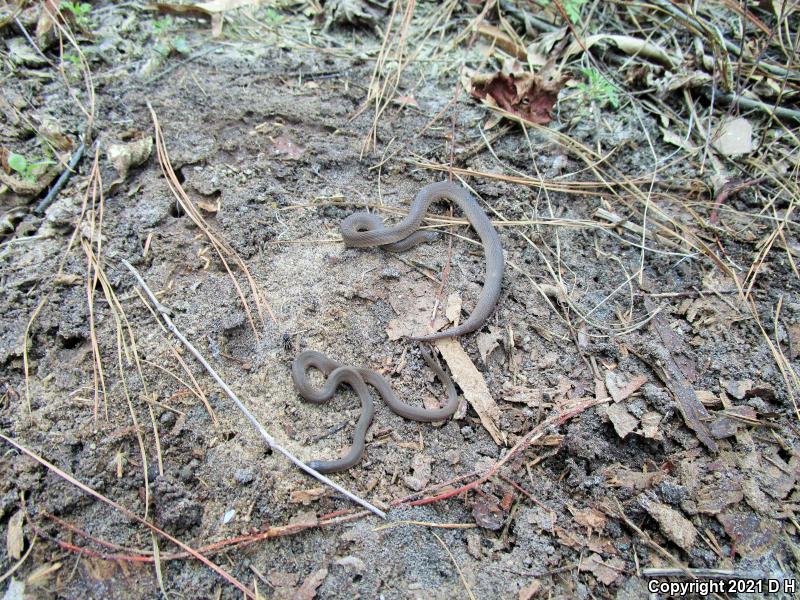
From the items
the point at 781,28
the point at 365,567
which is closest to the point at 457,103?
the point at 781,28

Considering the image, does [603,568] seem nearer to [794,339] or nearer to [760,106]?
[794,339]

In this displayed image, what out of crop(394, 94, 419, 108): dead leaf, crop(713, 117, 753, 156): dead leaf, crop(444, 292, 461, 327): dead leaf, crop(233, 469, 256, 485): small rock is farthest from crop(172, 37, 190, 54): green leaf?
crop(713, 117, 753, 156): dead leaf

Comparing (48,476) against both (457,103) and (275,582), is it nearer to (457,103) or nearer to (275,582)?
(275,582)

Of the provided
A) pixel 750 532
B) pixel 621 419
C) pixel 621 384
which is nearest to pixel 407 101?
pixel 621 384

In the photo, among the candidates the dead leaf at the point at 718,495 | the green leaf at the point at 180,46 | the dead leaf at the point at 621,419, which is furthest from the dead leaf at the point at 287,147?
the dead leaf at the point at 718,495

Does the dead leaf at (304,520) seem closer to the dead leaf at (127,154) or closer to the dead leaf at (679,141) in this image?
the dead leaf at (127,154)
